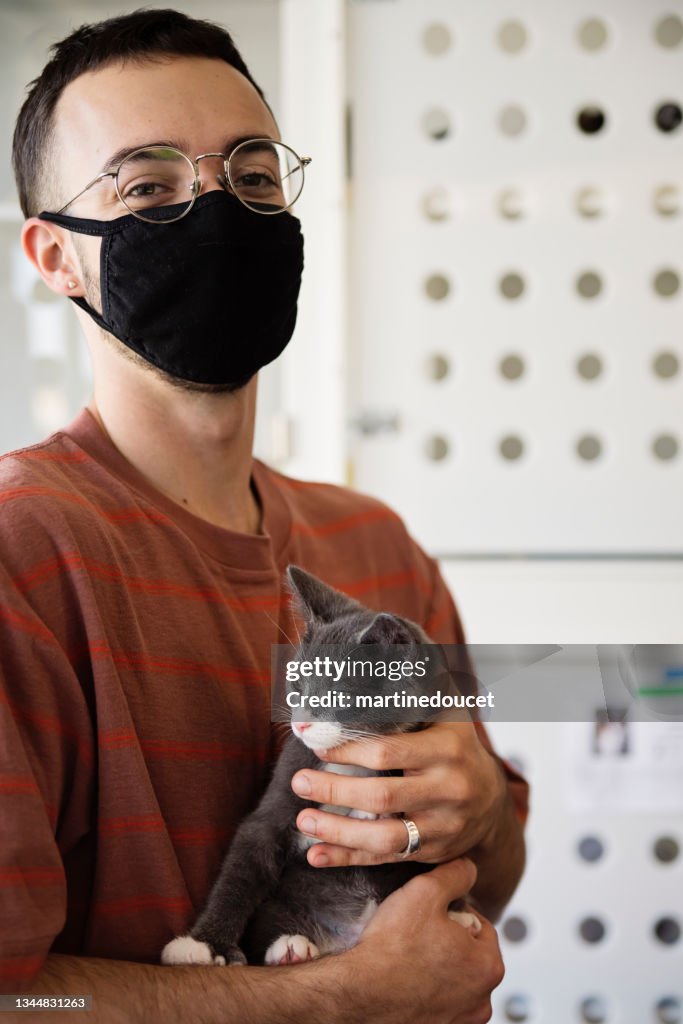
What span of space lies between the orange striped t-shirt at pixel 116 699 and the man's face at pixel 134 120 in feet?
0.65

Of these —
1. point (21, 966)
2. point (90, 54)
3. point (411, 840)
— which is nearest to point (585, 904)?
point (411, 840)

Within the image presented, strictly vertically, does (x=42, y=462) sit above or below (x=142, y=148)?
below

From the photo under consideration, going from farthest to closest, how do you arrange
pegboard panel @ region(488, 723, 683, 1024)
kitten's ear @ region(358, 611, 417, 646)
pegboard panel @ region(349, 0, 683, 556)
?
pegboard panel @ region(349, 0, 683, 556) < pegboard panel @ region(488, 723, 683, 1024) < kitten's ear @ region(358, 611, 417, 646)

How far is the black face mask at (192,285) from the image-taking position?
865 mm

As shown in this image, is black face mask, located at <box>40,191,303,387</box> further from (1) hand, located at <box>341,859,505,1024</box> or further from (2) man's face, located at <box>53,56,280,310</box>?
(1) hand, located at <box>341,859,505,1024</box>

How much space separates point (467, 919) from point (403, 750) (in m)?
0.18

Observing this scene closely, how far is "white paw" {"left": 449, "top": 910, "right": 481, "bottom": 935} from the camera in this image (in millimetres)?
814

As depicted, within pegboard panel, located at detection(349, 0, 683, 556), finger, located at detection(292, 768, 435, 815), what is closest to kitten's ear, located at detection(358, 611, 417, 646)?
finger, located at detection(292, 768, 435, 815)

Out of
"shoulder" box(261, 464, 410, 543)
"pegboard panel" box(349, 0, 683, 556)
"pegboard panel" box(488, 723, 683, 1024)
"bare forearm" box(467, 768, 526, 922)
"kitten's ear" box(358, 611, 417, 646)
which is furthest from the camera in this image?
"pegboard panel" box(349, 0, 683, 556)

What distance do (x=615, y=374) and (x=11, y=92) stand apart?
3.44ft

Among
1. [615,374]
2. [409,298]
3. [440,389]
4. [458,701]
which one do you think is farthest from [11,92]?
[458,701]

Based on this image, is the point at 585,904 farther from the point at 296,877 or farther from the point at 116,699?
the point at 116,699

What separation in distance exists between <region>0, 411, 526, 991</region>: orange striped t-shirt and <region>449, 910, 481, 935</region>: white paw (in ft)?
0.65

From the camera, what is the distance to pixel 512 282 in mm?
1542
